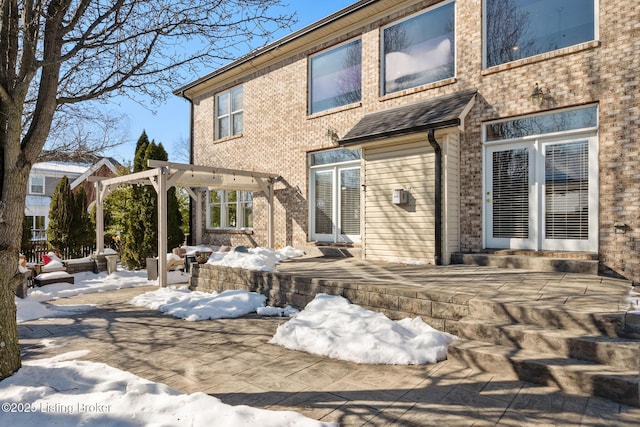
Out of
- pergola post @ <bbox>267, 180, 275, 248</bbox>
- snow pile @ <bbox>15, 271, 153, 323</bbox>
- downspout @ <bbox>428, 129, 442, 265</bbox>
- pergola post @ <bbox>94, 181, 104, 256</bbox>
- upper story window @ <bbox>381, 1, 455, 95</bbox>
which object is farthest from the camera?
pergola post @ <bbox>94, 181, 104, 256</bbox>

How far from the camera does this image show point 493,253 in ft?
22.0

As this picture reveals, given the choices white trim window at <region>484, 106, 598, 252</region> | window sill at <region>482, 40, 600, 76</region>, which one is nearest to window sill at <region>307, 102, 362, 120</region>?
window sill at <region>482, 40, 600, 76</region>

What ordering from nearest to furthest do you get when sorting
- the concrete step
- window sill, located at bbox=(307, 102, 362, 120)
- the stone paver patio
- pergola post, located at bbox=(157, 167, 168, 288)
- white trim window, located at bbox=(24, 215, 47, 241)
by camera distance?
the stone paver patio, pergola post, located at bbox=(157, 167, 168, 288), the concrete step, window sill, located at bbox=(307, 102, 362, 120), white trim window, located at bbox=(24, 215, 47, 241)

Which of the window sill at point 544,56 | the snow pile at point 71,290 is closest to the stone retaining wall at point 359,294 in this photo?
the snow pile at point 71,290

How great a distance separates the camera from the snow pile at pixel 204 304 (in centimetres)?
580

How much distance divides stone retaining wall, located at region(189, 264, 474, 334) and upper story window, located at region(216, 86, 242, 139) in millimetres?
6159

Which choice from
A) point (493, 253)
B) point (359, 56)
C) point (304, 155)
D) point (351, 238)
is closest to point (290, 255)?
point (351, 238)

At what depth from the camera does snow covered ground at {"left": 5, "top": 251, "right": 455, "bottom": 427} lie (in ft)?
8.60

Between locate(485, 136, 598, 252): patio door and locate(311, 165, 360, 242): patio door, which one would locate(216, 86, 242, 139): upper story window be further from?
locate(485, 136, 598, 252): patio door

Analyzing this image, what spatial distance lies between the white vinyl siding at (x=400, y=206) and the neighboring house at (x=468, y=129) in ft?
0.08

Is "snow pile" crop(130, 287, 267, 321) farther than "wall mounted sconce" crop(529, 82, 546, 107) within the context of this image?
No

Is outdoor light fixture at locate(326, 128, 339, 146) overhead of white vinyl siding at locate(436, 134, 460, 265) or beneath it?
overhead

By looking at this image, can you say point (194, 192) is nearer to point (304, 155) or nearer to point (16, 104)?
point (304, 155)

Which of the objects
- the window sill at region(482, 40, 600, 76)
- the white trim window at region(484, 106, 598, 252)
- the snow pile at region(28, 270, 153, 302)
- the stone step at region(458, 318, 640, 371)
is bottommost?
the snow pile at region(28, 270, 153, 302)
